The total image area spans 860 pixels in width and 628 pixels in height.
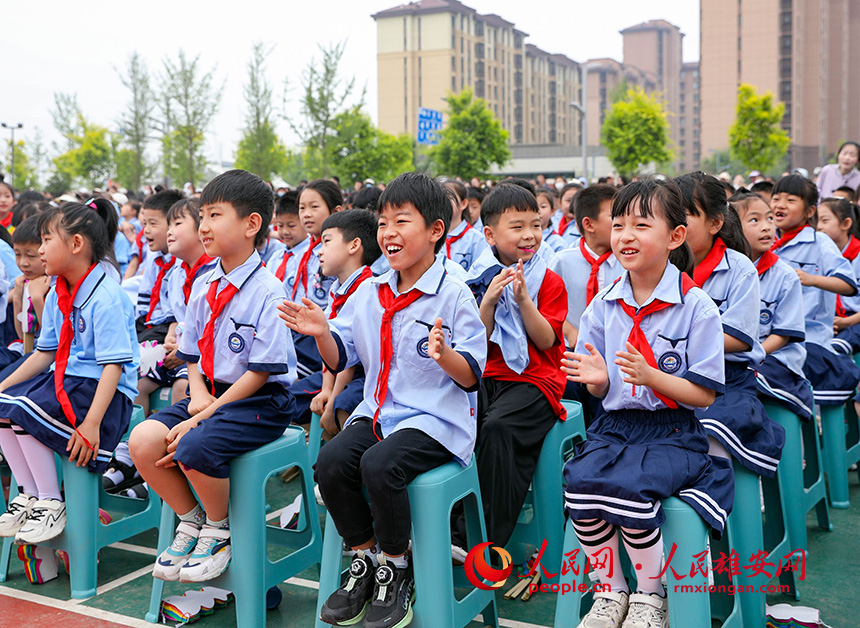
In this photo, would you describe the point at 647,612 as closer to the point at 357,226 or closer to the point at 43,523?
Answer: the point at 357,226

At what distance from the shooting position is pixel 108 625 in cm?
250

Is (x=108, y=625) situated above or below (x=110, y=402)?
below

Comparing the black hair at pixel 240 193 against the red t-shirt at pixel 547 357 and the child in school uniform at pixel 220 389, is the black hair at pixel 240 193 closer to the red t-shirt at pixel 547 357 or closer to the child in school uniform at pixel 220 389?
the child in school uniform at pixel 220 389

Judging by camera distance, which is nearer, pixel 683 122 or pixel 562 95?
pixel 562 95

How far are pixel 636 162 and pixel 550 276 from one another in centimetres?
2768

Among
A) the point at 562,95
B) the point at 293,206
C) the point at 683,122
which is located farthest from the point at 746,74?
the point at 293,206

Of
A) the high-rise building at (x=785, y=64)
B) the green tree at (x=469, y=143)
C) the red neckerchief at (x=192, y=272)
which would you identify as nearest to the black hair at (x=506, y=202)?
the red neckerchief at (x=192, y=272)

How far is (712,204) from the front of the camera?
8.46 ft

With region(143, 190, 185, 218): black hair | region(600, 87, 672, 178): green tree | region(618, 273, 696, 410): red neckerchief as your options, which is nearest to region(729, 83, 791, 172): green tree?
region(600, 87, 672, 178): green tree

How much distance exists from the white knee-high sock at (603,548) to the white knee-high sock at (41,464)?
1884mm

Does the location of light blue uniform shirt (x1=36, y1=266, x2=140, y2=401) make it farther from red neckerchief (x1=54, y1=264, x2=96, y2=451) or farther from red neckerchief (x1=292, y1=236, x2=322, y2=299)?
red neckerchief (x1=292, y1=236, x2=322, y2=299)

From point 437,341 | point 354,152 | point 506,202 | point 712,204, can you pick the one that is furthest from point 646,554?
point 354,152

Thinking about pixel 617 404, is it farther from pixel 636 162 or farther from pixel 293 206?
pixel 636 162

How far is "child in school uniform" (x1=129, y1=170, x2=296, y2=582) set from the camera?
2352 mm
